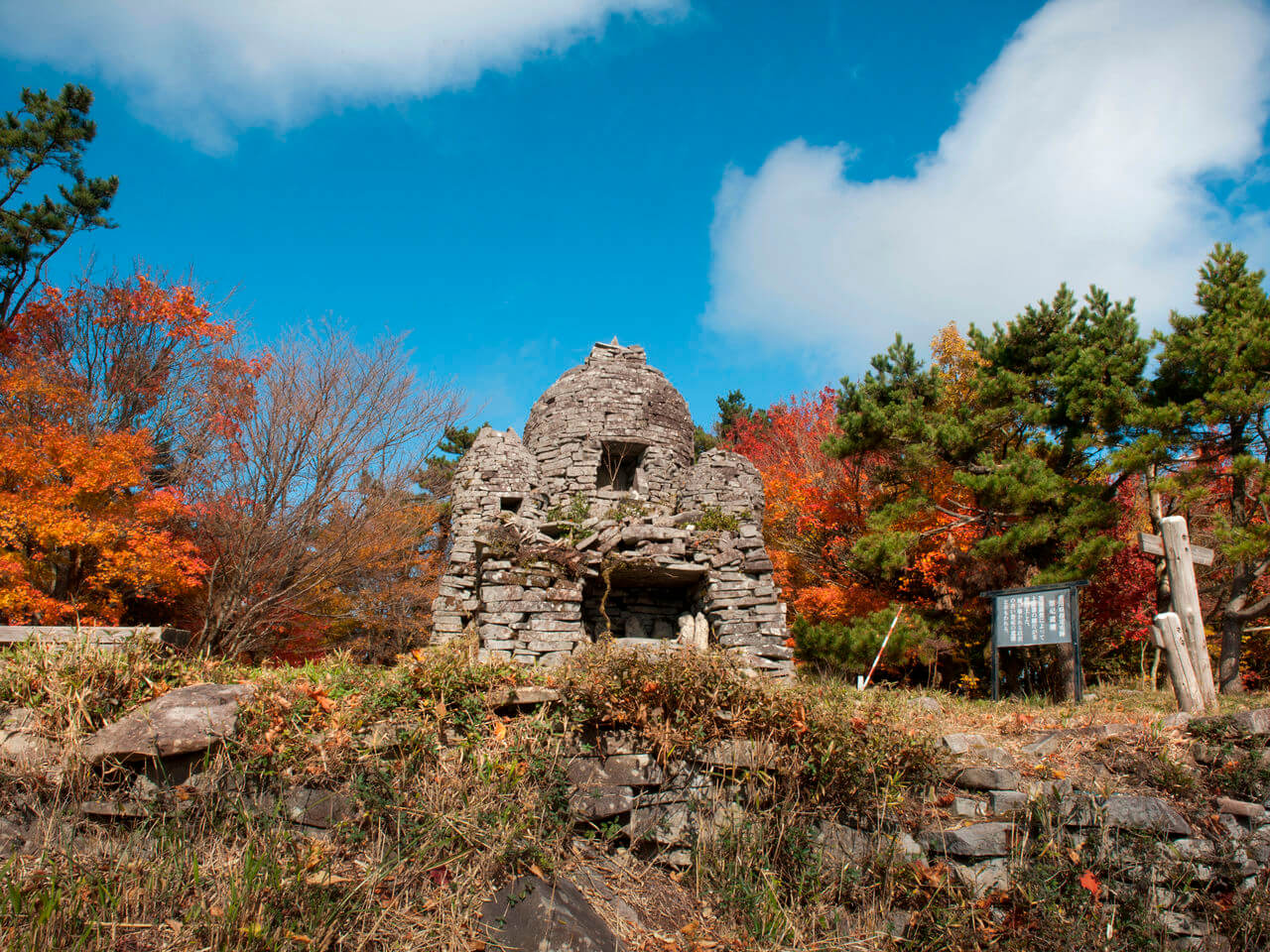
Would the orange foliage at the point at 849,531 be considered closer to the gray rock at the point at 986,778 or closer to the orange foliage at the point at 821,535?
the orange foliage at the point at 821,535

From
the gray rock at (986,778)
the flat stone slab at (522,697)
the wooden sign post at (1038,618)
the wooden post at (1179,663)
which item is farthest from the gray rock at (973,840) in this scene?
the wooden sign post at (1038,618)

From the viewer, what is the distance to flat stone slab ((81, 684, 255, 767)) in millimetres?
3342

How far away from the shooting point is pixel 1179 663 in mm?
5520

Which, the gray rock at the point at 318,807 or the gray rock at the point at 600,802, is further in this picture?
the gray rock at the point at 600,802

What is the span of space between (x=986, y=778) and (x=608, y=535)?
4.70 meters

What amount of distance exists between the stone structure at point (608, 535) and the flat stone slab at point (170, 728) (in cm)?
168

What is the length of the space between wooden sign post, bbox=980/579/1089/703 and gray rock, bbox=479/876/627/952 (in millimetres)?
5251

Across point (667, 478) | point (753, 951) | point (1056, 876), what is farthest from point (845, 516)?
point (753, 951)

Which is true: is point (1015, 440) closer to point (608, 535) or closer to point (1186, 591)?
point (1186, 591)

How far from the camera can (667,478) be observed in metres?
12.3

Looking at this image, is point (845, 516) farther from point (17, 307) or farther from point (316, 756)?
point (17, 307)

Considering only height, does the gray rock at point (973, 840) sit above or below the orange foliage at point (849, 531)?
below

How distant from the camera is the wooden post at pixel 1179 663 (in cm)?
545

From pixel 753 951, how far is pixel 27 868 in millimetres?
3429
